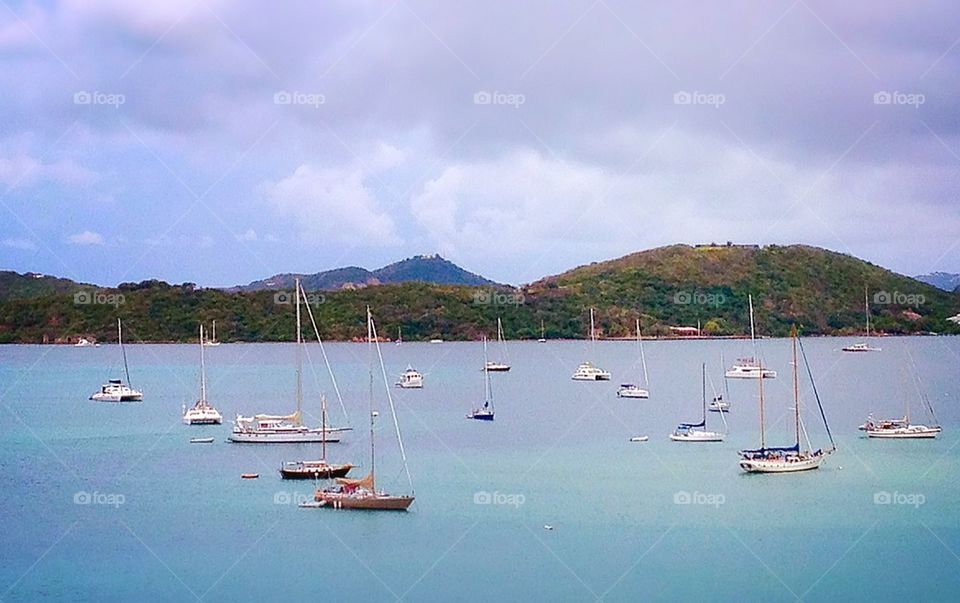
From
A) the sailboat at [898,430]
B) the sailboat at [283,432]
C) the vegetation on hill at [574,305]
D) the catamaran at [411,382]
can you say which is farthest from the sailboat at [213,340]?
the sailboat at [898,430]

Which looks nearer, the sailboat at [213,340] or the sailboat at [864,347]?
the sailboat at [864,347]

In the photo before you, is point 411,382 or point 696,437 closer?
point 696,437

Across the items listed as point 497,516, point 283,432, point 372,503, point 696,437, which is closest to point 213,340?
point 283,432

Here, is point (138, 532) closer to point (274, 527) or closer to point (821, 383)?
point (274, 527)

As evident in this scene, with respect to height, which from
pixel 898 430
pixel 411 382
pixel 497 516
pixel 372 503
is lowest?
pixel 497 516

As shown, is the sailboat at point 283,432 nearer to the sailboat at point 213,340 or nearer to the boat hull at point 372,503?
the boat hull at point 372,503

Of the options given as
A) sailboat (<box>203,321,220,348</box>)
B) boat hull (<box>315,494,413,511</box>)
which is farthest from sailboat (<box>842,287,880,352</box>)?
boat hull (<box>315,494,413,511</box>)

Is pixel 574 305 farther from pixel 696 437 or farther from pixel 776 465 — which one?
pixel 776 465
